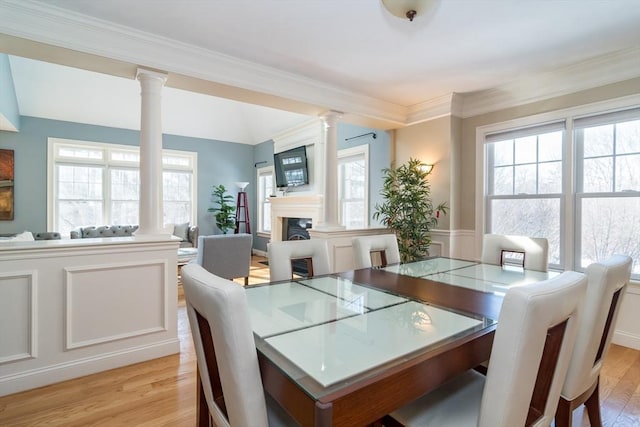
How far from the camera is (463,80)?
131 inches

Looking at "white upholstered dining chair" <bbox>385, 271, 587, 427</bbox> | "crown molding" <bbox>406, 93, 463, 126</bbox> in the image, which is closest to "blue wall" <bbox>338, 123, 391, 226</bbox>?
"crown molding" <bbox>406, 93, 463, 126</bbox>

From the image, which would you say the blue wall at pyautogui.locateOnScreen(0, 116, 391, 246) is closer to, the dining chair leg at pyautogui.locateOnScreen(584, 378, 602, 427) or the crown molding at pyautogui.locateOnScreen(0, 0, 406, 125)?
the crown molding at pyautogui.locateOnScreen(0, 0, 406, 125)

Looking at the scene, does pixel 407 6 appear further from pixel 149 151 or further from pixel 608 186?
pixel 608 186

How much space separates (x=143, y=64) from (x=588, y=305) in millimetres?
3121

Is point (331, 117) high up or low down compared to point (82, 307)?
up

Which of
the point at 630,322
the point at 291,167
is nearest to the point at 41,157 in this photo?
the point at 291,167

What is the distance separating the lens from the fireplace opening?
5.91 metres

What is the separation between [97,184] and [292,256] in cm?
587

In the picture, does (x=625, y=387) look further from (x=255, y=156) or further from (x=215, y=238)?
(x=255, y=156)

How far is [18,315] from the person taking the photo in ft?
6.58

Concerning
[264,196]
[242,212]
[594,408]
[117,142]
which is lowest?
[594,408]

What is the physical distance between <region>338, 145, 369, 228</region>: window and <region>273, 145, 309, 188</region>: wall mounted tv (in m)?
0.95

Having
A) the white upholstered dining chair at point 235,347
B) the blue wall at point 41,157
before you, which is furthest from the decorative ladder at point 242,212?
the white upholstered dining chair at point 235,347

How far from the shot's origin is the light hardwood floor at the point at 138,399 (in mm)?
1756
